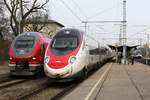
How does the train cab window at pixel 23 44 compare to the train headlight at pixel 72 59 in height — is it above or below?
above

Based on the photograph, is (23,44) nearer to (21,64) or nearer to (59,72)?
(21,64)

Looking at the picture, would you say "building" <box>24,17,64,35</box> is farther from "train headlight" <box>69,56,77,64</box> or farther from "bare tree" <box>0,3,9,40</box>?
"train headlight" <box>69,56,77,64</box>

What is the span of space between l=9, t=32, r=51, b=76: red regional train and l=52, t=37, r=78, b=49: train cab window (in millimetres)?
2345

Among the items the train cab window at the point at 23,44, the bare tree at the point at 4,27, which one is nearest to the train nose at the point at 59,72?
the train cab window at the point at 23,44

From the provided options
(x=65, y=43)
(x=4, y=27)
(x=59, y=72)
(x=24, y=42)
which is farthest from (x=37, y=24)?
(x=59, y=72)

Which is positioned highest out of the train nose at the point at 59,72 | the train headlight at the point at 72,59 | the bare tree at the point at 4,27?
the bare tree at the point at 4,27

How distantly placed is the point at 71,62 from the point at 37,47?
160 inches

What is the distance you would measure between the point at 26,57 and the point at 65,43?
118 inches

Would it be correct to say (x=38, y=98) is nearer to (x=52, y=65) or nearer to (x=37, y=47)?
(x=52, y=65)

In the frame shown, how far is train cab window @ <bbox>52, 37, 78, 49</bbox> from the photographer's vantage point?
38.7 feet

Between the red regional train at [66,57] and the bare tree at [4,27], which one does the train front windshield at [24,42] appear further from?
the bare tree at [4,27]

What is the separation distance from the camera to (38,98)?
28.3 feet

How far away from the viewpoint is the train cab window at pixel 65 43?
11.8 m

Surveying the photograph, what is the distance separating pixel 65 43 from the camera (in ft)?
39.4
